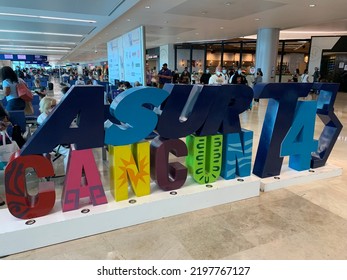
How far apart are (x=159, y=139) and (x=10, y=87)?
11.7 feet

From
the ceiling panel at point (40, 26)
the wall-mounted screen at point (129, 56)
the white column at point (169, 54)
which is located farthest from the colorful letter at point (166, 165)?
the white column at point (169, 54)

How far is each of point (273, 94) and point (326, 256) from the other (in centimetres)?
165

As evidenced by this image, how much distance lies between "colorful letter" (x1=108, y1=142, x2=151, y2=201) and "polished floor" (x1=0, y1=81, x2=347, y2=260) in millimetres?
333

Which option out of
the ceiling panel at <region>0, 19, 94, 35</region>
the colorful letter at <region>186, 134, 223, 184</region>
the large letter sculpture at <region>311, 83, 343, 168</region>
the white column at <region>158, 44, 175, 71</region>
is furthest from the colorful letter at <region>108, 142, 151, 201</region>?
the white column at <region>158, 44, 175, 71</region>

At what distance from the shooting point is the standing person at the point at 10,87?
4645 millimetres

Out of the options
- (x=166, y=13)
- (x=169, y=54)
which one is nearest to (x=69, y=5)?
(x=166, y=13)

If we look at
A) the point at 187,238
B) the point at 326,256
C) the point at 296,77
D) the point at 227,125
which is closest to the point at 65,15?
the point at 227,125

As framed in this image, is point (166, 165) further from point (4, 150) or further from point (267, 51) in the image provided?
point (267, 51)

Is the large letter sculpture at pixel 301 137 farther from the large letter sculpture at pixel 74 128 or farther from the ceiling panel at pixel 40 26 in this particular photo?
the ceiling panel at pixel 40 26

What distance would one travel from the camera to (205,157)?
283 centimetres

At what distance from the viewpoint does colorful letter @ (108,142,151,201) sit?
7.79 feet

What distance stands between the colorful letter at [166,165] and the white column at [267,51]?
35.5 feet

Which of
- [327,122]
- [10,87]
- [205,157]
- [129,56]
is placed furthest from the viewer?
[129,56]

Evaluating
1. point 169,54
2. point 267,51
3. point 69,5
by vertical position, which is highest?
point 69,5
